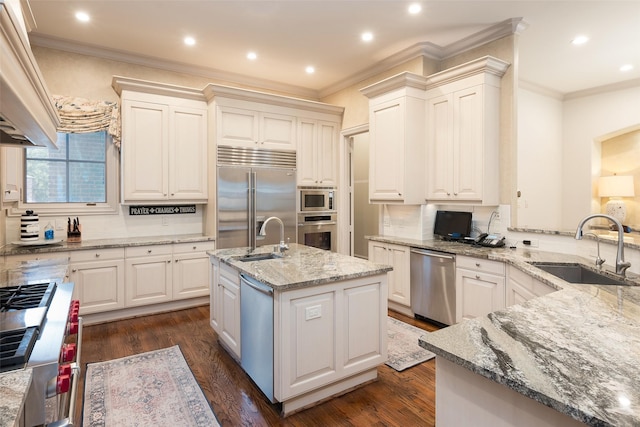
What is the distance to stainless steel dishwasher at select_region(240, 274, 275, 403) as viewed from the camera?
2195 millimetres

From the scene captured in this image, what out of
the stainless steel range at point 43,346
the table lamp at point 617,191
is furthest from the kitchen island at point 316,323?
the table lamp at point 617,191

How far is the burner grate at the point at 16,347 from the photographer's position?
3.32ft

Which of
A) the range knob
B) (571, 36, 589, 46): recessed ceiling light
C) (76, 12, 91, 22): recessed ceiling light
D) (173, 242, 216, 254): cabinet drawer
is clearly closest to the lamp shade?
(571, 36, 589, 46): recessed ceiling light

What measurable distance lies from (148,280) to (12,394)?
3344 mm

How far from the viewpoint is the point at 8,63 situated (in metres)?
0.89

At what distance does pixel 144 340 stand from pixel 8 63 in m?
3.08

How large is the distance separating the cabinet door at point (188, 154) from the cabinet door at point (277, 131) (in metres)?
0.76

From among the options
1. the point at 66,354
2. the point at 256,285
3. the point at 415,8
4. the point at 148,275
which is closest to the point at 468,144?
the point at 415,8

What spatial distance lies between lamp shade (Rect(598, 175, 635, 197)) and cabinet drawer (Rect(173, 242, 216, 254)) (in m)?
5.96

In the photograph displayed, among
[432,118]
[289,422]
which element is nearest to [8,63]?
[289,422]

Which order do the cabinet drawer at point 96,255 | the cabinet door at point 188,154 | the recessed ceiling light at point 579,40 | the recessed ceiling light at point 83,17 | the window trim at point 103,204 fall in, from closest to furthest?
the recessed ceiling light at point 83,17, the cabinet drawer at point 96,255, the recessed ceiling light at point 579,40, the window trim at point 103,204, the cabinet door at point 188,154

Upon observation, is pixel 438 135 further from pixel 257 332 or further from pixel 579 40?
pixel 257 332

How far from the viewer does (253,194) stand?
4.53 meters

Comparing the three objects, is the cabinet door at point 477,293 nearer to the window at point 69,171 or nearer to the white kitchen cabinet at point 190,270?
the white kitchen cabinet at point 190,270
